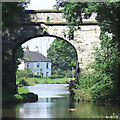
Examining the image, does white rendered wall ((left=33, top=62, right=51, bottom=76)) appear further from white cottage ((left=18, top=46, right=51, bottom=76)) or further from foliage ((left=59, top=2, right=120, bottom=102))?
foliage ((left=59, top=2, right=120, bottom=102))

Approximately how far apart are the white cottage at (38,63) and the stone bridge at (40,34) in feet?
166

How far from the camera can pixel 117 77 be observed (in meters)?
17.3

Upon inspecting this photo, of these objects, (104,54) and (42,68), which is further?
(42,68)

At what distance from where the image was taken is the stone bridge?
20922 mm

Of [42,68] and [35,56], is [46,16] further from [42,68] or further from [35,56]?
[42,68]

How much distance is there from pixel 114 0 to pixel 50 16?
24.4ft

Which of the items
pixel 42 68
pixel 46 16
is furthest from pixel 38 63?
pixel 46 16

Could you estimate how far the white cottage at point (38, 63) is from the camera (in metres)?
72.4

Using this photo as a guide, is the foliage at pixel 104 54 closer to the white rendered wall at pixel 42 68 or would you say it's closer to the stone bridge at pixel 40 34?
the stone bridge at pixel 40 34

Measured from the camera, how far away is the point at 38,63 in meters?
73.9

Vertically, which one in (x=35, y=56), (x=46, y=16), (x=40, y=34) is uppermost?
(x=46, y=16)

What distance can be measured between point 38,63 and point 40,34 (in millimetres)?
53105

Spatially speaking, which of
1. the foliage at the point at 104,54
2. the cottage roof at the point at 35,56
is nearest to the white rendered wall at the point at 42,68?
the cottage roof at the point at 35,56

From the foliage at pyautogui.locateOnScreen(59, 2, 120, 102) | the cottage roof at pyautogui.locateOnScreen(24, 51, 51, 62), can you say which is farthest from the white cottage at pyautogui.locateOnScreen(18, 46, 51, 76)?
the foliage at pyautogui.locateOnScreen(59, 2, 120, 102)
